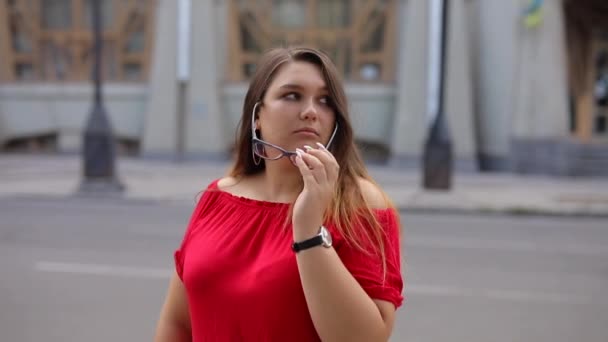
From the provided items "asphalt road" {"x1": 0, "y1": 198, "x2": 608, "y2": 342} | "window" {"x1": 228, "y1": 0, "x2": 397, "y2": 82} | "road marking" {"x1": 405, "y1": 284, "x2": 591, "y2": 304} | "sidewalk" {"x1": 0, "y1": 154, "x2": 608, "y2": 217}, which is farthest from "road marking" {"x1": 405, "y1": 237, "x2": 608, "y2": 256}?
"window" {"x1": 228, "y1": 0, "x2": 397, "y2": 82}

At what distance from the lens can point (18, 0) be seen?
24000mm

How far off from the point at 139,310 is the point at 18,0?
73.5ft

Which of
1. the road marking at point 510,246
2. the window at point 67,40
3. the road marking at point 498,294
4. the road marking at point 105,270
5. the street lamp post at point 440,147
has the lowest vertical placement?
the road marking at point 510,246

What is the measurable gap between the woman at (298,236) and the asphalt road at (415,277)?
3219mm

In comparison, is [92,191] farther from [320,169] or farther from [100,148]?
[320,169]

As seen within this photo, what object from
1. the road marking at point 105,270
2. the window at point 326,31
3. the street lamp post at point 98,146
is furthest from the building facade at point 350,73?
the road marking at point 105,270

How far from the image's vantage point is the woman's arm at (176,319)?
1943 mm

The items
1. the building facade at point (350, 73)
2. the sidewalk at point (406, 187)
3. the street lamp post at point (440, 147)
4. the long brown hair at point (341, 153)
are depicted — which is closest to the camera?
the long brown hair at point (341, 153)

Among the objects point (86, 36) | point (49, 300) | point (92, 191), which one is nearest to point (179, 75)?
point (86, 36)

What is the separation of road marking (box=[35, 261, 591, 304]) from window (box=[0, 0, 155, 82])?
1755cm

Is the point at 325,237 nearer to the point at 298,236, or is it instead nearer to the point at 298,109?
the point at 298,236

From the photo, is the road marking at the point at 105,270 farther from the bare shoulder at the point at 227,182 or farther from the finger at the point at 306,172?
the finger at the point at 306,172

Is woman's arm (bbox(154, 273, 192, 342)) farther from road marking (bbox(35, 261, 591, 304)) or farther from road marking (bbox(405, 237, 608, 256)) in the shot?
road marking (bbox(405, 237, 608, 256))

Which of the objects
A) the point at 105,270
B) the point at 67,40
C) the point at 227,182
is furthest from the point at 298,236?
the point at 67,40
